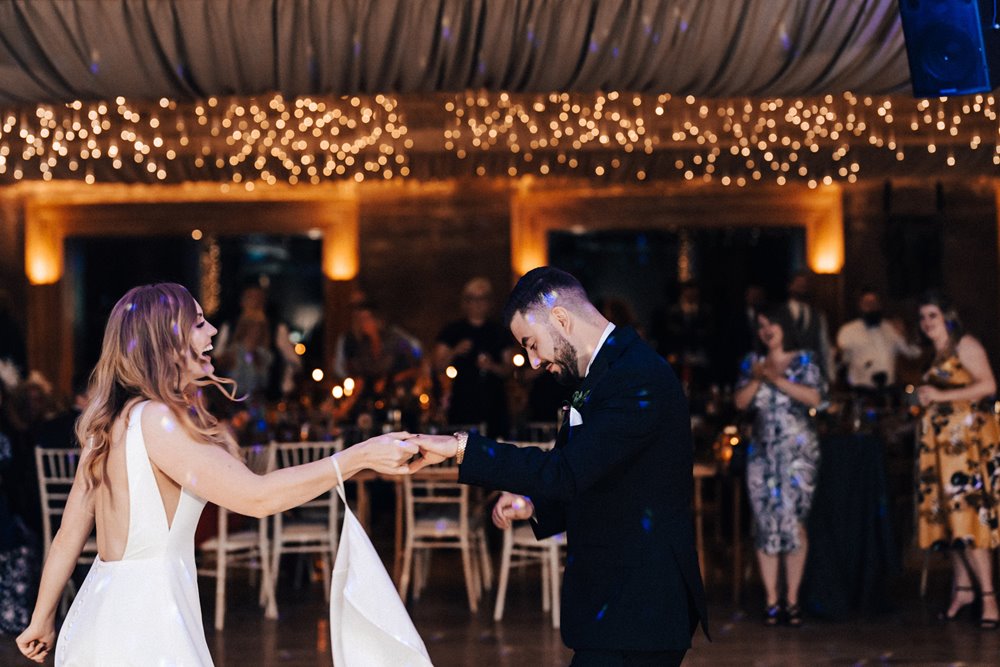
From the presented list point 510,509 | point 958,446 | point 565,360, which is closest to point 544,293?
point 565,360

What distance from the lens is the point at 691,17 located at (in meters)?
4.48

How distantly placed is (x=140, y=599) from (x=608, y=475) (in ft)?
3.17

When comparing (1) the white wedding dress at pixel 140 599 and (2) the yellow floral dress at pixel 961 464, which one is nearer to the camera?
(1) the white wedding dress at pixel 140 599

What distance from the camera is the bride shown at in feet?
8.61

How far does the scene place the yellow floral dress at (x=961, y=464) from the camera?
A: 240 inches

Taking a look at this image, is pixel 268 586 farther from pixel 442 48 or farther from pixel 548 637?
pixel 442 48

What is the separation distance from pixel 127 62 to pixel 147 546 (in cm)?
242

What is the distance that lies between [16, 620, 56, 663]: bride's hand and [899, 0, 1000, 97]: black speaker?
318 cm

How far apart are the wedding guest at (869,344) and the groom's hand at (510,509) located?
8.16 m

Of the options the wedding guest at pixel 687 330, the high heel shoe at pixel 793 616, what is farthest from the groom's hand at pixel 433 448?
the wedding guest at pixel 687 330

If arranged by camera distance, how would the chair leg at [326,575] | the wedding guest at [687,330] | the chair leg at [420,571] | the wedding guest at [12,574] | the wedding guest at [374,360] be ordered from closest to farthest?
the wedding guest at [12,574], the chair leg at [420,571], the chair leg at [326,575], the wedding guest at [374,360], the wedding guest at [687,330]

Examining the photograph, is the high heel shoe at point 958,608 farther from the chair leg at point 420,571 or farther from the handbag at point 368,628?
the handbag at point 368,628

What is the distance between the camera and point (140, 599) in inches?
104

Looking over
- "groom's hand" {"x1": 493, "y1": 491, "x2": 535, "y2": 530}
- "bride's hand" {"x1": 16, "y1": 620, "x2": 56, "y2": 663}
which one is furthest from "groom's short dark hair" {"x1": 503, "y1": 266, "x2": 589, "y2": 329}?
"bride's hand" {"x1": 16, "y1": 620, "x2": 56, "y2": 663}
